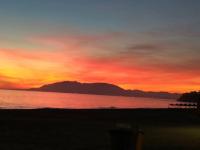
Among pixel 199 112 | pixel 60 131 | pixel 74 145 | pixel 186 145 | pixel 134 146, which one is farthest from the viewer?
pixel 199 112

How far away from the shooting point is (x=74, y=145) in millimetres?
20188

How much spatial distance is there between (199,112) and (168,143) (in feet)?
109

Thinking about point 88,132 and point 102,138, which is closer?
point 102,138

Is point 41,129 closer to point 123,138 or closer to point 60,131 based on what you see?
point 60,131

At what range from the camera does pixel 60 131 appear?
26.3 metres

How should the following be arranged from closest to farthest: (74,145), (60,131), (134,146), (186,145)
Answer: (134,146) → (74,145) → (186,145) → (60,131)

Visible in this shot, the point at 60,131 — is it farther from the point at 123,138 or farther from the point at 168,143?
the point at 123,138

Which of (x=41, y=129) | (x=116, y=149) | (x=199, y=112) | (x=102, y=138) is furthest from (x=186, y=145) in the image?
(x=199, y=112)


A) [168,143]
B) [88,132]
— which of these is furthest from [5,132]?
[168,143]

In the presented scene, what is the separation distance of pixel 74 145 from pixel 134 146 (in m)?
10.8

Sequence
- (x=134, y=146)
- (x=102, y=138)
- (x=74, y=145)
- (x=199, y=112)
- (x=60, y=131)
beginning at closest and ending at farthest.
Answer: (x=134, y=146)
(x=74, y=145)
(x=102, y=138)
(x=60, y=131)
(x=199, y=112)

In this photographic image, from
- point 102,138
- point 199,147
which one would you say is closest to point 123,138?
point 199,147

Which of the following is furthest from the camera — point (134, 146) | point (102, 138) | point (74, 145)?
point (102, 138)

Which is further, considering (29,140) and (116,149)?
(29,140)
